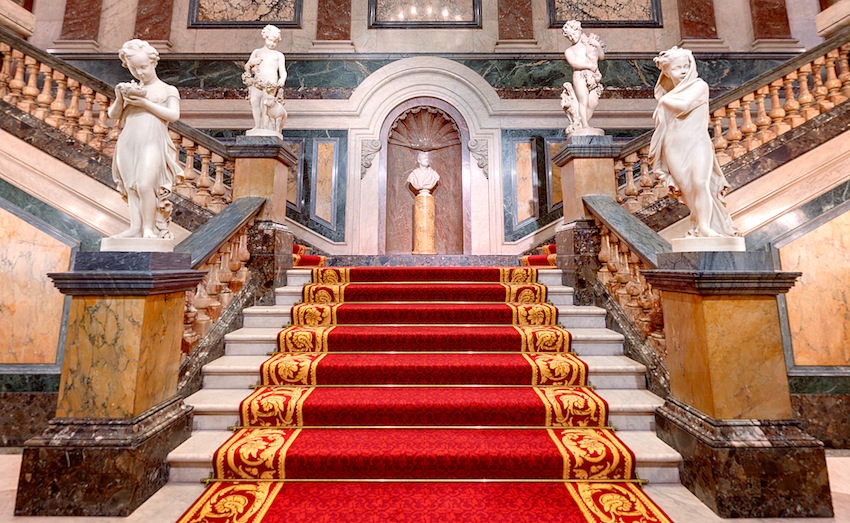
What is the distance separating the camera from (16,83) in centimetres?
340

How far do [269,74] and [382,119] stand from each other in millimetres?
2832

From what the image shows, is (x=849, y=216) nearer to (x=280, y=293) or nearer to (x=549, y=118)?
(x=549, y=118)

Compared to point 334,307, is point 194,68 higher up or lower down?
higher up

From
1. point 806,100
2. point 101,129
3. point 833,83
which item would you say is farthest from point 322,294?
point 833,83

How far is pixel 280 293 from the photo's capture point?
324cm

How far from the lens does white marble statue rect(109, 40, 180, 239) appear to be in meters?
2.02

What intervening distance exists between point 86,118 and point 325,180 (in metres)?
2.97

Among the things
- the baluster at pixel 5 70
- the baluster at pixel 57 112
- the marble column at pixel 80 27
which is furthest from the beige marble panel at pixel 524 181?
the marble column at pixel 80 27

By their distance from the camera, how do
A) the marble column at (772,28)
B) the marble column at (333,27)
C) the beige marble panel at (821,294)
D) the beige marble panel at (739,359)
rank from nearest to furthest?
the beige marble panel at (739,359) < the beige marble panel at (821,294) < the marble column at (772,28) < the marble column at (333,27)

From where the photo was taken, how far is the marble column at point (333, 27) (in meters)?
6.36

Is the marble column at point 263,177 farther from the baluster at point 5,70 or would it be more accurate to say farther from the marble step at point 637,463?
the baluster at point 5,70

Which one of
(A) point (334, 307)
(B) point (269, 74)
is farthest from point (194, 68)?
(A) point (334, 307)

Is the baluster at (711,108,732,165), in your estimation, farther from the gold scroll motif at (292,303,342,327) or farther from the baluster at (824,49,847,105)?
the gold scroll motif at (292,303,342,327)

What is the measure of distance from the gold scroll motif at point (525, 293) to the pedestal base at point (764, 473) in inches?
61.3
